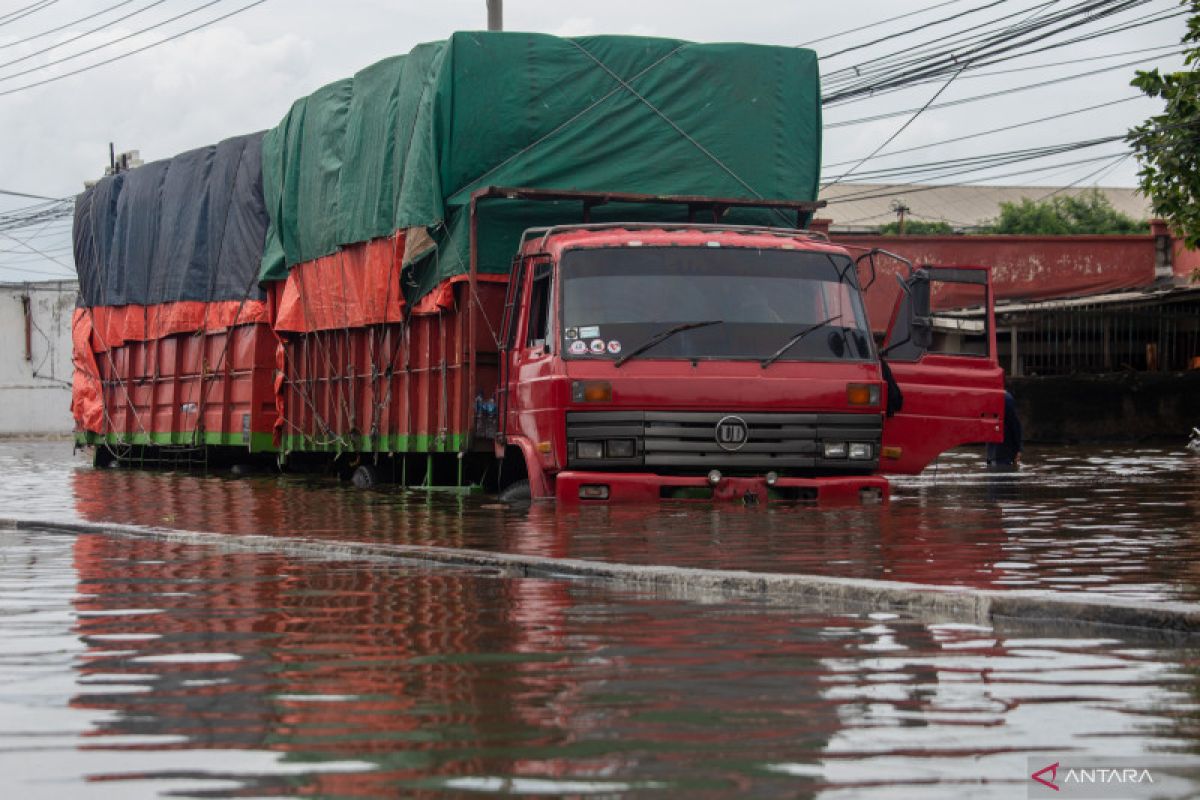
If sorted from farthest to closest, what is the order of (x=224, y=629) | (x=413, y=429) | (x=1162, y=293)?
(x=1162, y=293)
(x=413, y=429)
(x=224, y=629)

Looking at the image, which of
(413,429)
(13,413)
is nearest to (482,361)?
(413,429)

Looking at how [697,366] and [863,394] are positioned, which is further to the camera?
[863,394]

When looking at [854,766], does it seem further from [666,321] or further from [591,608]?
[666,321]

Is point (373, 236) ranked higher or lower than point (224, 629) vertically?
higher

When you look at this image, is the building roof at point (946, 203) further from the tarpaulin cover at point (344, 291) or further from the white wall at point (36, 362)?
the tarpaulin cover at point (344, 291)

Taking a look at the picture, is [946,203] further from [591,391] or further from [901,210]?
[591,391]

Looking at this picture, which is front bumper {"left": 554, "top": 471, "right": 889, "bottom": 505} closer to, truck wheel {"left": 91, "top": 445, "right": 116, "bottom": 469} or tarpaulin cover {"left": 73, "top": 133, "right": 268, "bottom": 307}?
tarpaulin cover {"left": 73, "top": 133, "right": 268, "bottom": 307}

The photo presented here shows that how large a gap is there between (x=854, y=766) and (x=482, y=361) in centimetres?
1161

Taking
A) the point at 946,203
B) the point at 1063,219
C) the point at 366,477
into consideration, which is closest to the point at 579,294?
the point at 366,477

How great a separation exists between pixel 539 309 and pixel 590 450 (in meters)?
1.50

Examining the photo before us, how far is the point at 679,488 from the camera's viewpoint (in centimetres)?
1305

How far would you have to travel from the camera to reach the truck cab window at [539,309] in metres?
13.7

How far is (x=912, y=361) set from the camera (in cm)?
1479

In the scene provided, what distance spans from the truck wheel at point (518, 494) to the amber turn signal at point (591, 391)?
5.60 feet
